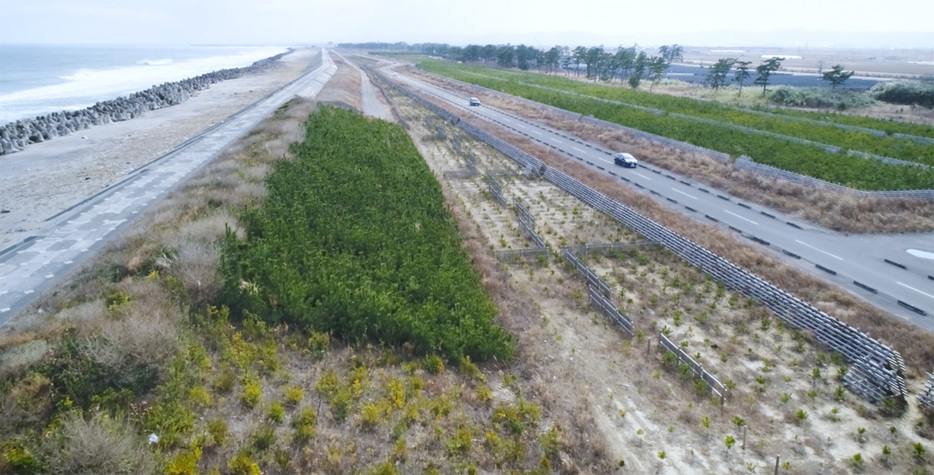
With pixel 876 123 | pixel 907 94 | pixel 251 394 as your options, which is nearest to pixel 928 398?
pixel 251 394

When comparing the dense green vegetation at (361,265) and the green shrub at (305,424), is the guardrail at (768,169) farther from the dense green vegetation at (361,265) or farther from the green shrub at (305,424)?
the green shrub at (305,424)

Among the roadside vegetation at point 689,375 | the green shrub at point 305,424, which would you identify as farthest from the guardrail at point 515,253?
the green shrub at point 305,424

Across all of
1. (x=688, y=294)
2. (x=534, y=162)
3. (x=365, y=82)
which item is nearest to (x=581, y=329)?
(x=688, y=294)

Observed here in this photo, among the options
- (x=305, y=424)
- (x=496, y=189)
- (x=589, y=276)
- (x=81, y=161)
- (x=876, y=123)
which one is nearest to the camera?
(x=305, y=424)

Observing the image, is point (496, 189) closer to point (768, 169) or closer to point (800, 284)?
point (800, 284)

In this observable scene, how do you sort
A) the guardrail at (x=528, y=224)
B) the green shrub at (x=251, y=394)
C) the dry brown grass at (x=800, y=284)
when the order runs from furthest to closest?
the guardrail at (x=528, y=224), the dry brown grass at (x=800, y=284), the green shrub at (x=251, y=394)
